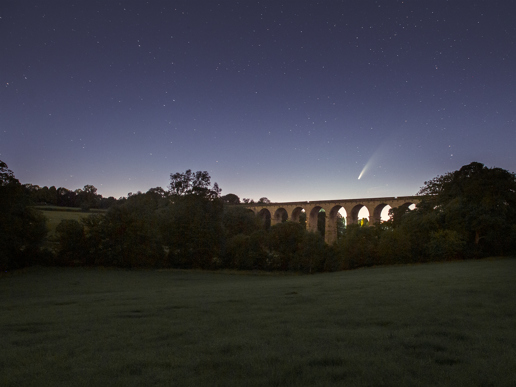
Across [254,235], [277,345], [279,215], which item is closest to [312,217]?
[279,215]

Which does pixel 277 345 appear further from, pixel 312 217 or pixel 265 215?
pixel 265 215

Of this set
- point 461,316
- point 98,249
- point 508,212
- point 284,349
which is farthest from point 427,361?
point 98,249

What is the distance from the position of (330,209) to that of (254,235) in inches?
829

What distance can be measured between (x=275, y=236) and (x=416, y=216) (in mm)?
13658

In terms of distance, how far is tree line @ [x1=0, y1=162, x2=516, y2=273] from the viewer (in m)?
24.1

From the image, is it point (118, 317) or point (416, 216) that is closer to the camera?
point (118, 317)

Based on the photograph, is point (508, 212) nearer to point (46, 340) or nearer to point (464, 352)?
point (464, 352)

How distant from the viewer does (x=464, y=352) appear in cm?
339

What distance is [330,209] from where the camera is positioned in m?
50.0

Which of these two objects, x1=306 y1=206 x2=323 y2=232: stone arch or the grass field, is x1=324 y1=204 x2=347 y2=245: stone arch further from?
the grass field

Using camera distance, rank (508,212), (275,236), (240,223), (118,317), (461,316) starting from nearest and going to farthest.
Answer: (461,316)
(118,317)
(508,212)
(275,236)
(240,223)

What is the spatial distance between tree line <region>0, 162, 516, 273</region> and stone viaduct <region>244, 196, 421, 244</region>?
6129 mm

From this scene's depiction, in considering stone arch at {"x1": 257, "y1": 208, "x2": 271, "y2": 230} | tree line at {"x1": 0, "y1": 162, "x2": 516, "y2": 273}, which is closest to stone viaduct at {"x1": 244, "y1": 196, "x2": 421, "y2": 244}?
stone arch at {"x1": 257, "y1": 208, "x2": 271, "y2": 230}

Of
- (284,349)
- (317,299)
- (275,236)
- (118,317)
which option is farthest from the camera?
(275,236)
